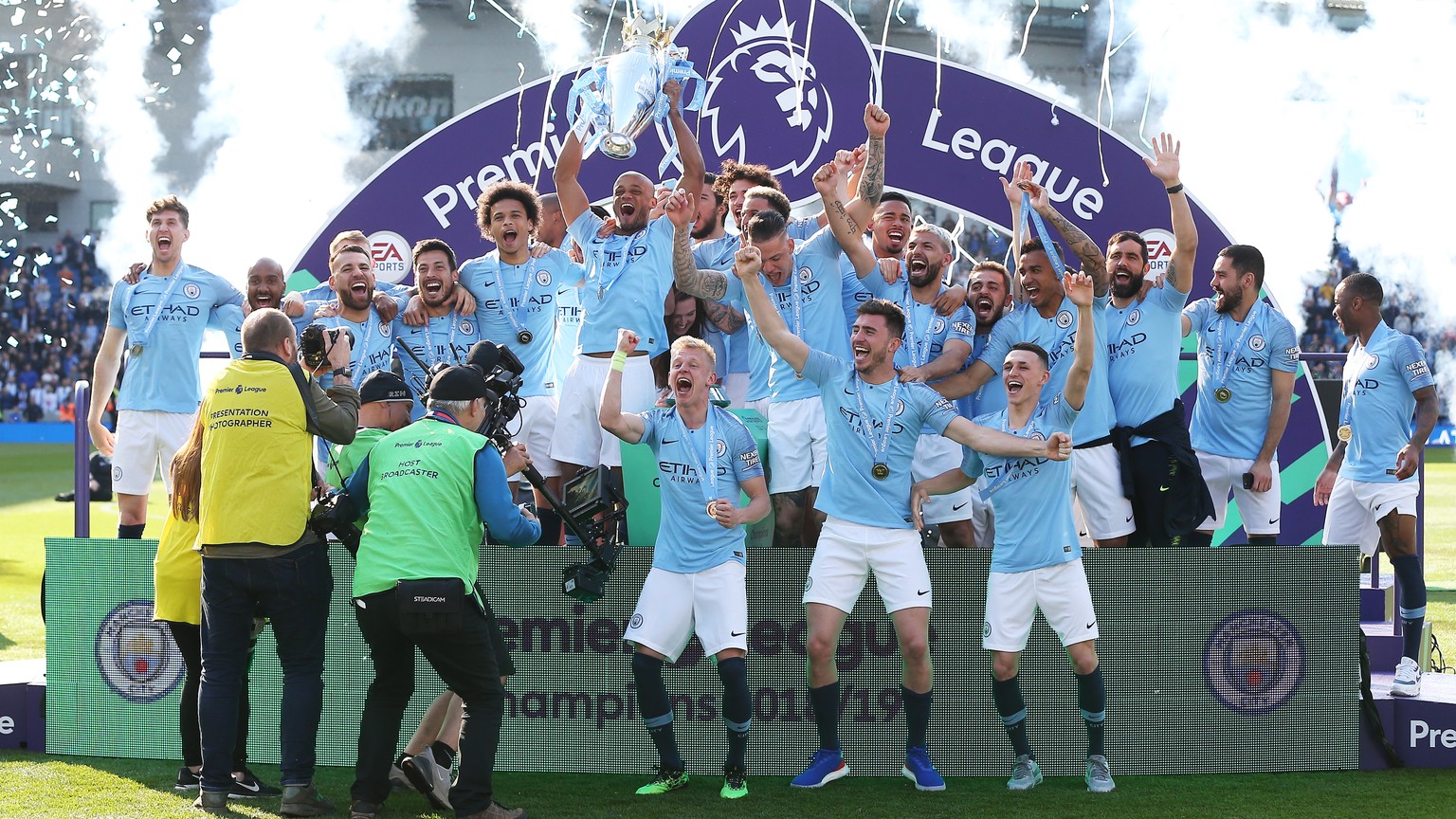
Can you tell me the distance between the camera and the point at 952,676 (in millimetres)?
5527

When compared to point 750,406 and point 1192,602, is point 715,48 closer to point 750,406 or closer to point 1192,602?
point 750,406

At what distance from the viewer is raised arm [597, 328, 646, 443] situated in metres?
5.10

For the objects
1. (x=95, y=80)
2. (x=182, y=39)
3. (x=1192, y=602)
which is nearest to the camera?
(x=1192, y=602)

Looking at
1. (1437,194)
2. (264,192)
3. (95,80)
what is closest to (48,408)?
(95,80)

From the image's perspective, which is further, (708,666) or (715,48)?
(715,48)

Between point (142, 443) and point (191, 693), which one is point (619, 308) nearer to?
point (191, 693)

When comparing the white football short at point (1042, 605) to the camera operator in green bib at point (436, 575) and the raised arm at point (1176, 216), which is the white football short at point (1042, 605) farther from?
the camera operator in green bib at point (436, 575)

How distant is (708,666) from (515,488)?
1748 millimetres

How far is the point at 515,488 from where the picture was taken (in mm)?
6836

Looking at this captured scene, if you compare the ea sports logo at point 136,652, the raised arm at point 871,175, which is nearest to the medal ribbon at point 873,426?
the raised arm at point 871,175

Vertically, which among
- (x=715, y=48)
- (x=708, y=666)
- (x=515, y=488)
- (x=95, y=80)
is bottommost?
(x=708, y=666)

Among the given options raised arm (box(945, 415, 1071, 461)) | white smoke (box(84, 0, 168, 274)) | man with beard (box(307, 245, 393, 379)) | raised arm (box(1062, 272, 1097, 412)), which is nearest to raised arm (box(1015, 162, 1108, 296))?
raised arm (box(1062, 272, 1097, 412))

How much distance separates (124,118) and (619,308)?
64.5ft

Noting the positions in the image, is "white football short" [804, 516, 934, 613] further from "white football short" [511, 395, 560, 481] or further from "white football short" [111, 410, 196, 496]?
"white football short" [111, 410, 196, 496]
